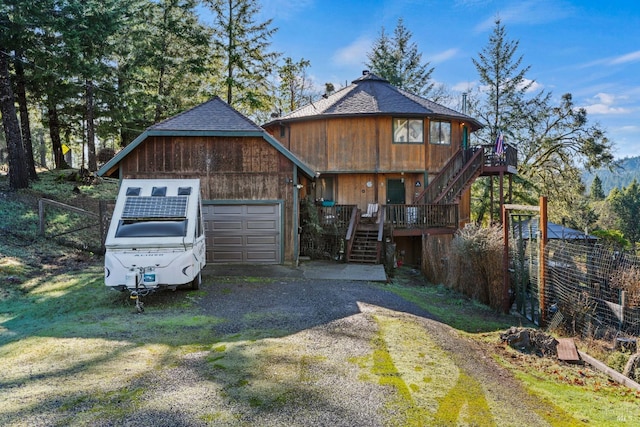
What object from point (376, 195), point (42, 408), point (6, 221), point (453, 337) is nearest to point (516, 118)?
point (376, 195)

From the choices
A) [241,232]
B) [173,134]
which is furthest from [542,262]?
[173,134]

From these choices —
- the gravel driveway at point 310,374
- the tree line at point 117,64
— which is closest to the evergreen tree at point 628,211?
the tree line at point 117,64

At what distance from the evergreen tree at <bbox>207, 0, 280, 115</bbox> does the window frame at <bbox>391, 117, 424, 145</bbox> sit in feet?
35.6

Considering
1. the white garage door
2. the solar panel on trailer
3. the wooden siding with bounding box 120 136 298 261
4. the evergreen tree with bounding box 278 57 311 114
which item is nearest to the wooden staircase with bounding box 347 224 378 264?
the white garage door

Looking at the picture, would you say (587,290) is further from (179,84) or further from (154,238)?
(179,84)

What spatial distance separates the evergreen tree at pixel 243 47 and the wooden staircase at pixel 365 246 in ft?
46.4

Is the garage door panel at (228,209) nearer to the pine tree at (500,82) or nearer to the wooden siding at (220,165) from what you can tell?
the wooden siding at (220,165)

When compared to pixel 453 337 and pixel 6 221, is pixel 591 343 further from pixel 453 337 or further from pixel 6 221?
pixel 6 221

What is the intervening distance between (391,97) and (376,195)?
200 inches

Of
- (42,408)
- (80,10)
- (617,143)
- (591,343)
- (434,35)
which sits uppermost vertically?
(434,35)

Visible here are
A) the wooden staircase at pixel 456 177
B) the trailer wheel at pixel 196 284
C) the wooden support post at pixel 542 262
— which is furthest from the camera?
the wooden staircase at pixel 456 177

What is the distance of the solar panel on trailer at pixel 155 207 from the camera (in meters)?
10.0

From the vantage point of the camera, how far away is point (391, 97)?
21812 mm

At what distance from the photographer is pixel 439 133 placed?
21.3 m
